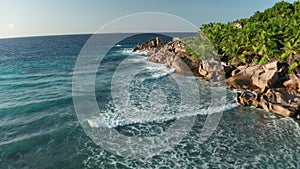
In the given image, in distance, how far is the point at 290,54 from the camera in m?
24.7

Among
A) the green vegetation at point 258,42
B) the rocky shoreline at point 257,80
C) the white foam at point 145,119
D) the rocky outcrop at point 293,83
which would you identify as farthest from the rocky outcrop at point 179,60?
the white foam at point 145,119

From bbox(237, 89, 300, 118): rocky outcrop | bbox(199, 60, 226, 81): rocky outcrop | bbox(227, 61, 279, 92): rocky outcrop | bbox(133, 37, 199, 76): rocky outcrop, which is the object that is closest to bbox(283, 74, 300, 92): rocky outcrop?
bbox(227, 61, 279, 92): rocky outcrop

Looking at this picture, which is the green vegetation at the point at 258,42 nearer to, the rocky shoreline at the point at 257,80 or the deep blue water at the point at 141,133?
the rocky shoreline at the point at 257,80

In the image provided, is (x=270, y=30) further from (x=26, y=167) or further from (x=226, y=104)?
(x=26, y=167)

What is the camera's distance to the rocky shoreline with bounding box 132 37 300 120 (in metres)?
17.4

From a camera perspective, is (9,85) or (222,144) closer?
(222,144)

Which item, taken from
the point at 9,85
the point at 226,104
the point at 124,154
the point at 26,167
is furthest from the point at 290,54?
the point at 9,85

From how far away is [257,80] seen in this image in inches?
917

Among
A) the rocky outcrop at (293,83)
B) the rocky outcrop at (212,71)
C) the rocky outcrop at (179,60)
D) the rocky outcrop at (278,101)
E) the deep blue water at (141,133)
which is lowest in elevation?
the deep blue water at (141,133)

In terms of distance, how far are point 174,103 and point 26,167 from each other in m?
13.1

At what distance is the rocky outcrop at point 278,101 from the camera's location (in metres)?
16.4

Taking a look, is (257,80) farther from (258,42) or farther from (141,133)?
(141,133)

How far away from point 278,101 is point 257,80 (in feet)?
19.5

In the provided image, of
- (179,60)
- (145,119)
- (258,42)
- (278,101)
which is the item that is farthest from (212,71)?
(145,119)
